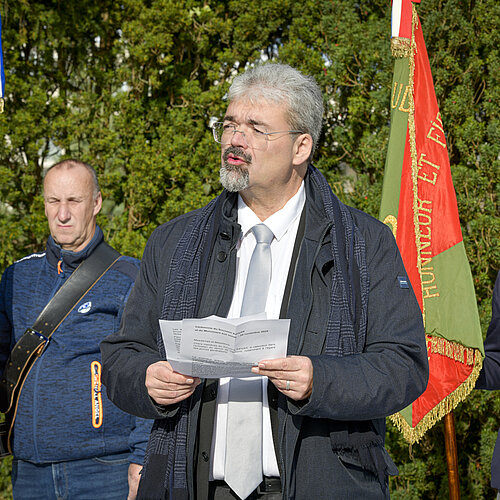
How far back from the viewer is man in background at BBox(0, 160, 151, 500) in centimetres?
297

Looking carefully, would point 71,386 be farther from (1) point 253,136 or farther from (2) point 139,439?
(1) point 253,136

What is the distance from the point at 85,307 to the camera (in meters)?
3.14

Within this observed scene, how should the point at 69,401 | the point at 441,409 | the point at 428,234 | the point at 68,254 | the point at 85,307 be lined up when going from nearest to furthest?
the point at 69,401
the point at 85,307
the point at 68,254
the point at 441,409
the point at 428,234

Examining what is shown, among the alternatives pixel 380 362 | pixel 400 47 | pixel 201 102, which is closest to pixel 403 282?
pixel 380 362

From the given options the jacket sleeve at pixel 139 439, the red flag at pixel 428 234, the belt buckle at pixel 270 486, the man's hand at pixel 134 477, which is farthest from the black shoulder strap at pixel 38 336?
the red flag at pixel 428 234

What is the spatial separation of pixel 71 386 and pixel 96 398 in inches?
5.2

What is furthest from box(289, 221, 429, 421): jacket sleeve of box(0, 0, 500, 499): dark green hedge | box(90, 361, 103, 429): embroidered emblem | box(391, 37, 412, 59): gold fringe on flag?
box(0, 0, 500, 499): dark green hedge

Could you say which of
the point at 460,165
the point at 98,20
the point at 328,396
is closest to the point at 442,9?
the point at 460,165

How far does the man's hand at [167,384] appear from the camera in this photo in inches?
74.4

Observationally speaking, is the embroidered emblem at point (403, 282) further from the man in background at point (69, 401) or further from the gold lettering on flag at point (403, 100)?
the gold lettering on flag at point (403, 100)

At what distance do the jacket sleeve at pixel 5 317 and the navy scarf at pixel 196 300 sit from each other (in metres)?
1.39

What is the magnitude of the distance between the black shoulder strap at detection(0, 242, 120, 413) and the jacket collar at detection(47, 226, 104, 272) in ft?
0.27

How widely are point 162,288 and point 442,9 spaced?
12.6 ft

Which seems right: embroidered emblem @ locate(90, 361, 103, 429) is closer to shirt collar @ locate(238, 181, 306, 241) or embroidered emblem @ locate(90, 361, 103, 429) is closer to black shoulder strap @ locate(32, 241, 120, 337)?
black shoulder strap @ locate(32, 241, 120, 337)
